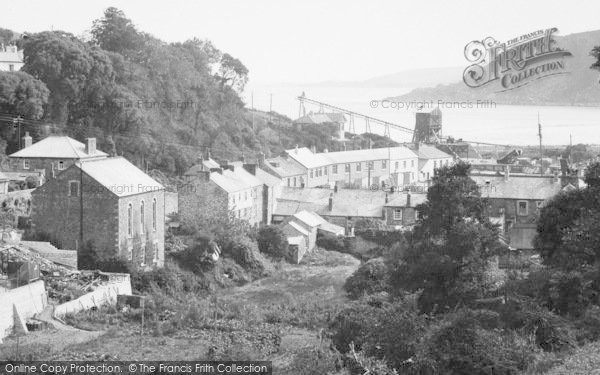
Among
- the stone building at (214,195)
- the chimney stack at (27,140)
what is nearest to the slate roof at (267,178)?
the stone building at (214,195)

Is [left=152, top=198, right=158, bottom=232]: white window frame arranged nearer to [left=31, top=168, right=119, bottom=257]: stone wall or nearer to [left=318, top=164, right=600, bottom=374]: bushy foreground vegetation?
[left=31, top=168, right=119, bottom=257]: stone wall

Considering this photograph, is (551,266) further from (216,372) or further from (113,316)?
(113,316)

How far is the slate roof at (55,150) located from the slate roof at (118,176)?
22.1 feet

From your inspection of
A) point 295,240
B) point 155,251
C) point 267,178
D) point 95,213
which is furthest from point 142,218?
point 267,178

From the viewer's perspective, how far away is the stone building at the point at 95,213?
3903 cm

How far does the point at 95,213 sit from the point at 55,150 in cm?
1157

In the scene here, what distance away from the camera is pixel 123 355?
27469 millimetres

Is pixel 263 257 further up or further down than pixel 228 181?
further down

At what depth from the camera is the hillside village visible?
24.4 meters

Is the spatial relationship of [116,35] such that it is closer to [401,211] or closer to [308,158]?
[308,158]

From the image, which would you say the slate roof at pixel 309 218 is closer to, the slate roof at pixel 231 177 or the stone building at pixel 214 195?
the stone building at pixel 214 195

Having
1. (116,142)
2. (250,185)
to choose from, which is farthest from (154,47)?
(250,185)

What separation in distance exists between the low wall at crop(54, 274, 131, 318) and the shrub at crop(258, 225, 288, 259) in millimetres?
11382

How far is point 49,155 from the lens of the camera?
1954 inches
